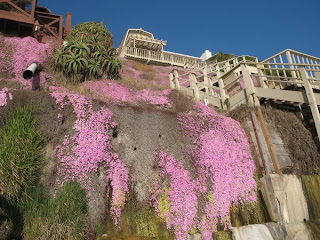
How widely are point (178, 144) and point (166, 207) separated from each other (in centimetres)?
223

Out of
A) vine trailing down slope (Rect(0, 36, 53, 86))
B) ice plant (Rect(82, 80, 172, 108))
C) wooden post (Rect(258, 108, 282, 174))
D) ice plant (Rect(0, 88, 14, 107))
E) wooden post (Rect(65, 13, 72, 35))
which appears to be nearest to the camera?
ice plant (Rect(0, 88, 14, 107))

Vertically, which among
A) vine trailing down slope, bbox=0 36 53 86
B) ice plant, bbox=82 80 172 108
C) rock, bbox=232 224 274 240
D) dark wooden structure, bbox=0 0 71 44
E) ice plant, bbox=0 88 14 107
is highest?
dark wooden structure, bbox=0 0 71 44

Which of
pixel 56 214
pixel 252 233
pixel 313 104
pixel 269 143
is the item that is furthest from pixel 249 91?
pixel 56 214

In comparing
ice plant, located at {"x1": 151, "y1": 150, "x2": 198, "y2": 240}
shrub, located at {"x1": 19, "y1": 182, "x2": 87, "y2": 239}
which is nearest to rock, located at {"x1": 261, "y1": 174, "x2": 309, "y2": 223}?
ice plant, located at {"x1": 151, "y1": 150, "x2": 198, "y2": 240}

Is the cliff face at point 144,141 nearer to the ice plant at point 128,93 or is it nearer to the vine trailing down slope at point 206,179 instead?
the vine trailing down slope at point 206,179

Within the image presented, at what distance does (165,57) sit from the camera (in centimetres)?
3309

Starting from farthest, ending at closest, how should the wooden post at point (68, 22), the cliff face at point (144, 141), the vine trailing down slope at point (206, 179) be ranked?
the wooden post at point (68, 22) < the cliff face at point (144, 141) < the vine trailing down slope at point (206, 179)

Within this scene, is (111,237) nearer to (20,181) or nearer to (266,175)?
(20,181)

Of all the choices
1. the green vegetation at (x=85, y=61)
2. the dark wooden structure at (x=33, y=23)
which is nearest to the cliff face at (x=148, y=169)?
the green vegetation at (x=85, y=61)

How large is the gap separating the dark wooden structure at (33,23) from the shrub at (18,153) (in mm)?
13136

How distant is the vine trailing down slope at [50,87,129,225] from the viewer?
750 centimetres

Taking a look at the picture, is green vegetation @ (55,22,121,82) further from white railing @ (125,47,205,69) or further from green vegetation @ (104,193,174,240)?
white railing @ (125,47,205,69)

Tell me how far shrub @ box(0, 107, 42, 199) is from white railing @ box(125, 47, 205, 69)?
2394 cm

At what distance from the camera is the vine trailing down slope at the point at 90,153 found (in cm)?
750
